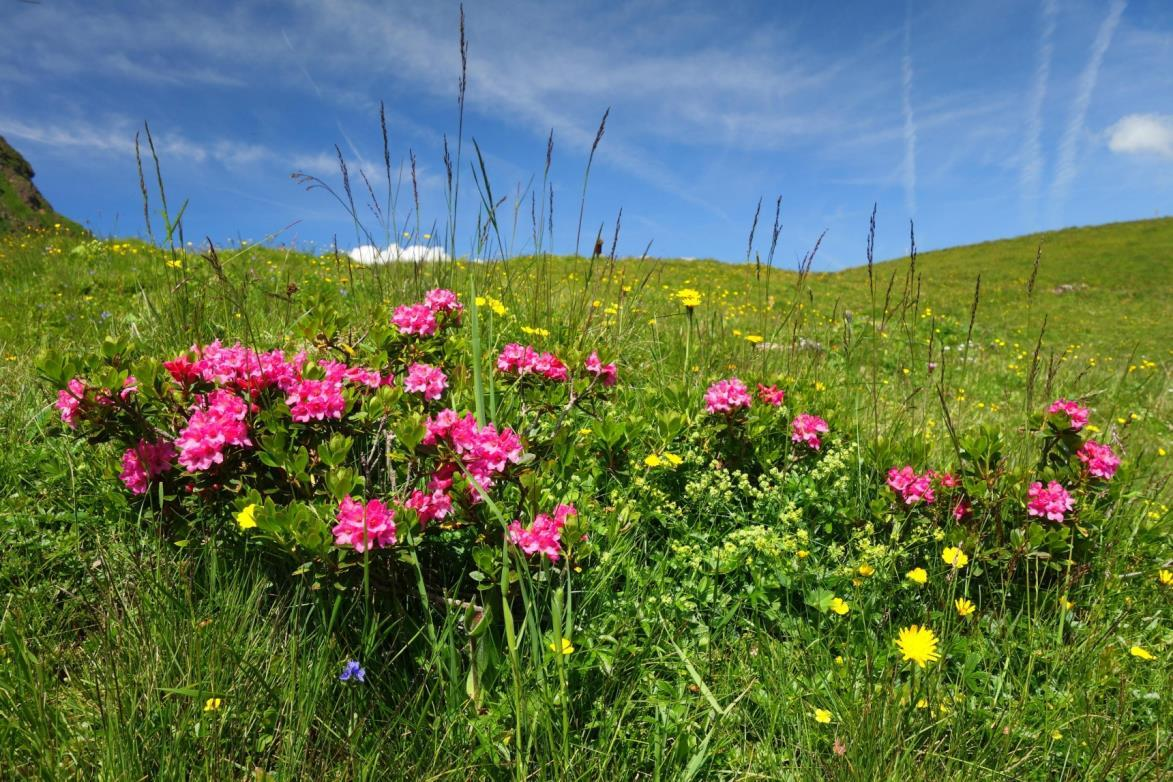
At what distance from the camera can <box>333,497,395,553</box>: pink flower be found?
64.0 inches

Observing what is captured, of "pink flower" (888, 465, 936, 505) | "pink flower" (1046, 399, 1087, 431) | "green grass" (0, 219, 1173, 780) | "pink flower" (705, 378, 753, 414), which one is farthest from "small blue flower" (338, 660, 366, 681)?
"pink flower" (1046, 399, 1087, 431)

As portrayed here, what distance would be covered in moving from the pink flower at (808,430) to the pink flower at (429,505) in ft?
5.52

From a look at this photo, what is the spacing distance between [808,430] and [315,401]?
2.02 m

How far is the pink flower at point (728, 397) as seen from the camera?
2.69 meters

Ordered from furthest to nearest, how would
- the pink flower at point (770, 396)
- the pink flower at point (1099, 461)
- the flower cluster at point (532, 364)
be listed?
the pink flower at point (770, 396), the flower cluster at point (532, 364), the pink flower at point (1099, 461)

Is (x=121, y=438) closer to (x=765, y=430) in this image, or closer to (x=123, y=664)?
(x=123, y=664)

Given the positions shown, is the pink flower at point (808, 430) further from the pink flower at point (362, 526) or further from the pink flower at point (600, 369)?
the pink flower at point (362, 526)

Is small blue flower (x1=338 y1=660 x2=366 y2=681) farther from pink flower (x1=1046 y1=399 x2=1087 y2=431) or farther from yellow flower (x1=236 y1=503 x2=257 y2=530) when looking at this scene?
pink flower (x1=1046 y1=399 x2=1087 y2=431)

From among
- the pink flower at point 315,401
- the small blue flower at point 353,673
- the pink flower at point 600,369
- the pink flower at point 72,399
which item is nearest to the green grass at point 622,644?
the small blue flower at point 353,673

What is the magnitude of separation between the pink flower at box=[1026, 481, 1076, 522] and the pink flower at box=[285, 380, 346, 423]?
2534 millimetres

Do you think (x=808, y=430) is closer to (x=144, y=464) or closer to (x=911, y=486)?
(x=911, y=486)

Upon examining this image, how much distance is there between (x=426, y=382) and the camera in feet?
7.39

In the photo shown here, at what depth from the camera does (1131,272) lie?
23922mm

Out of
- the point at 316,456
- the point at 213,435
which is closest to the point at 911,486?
the point at 316,456
